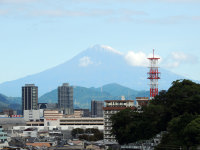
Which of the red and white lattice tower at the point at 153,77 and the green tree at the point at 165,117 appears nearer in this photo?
the green tree at the point at 165,117

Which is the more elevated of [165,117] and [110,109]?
[110,109]

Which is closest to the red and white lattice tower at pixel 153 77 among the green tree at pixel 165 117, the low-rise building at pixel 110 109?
the low-rise building at pixel 110 109

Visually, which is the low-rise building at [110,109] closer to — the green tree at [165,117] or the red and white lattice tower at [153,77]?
the red and white lattice tower at [153,77]

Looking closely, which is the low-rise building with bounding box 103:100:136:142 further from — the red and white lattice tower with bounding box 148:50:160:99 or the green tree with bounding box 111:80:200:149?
the green tree with bounding box 111:80:200:149

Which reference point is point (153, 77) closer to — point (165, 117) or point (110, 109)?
point (110, 109)

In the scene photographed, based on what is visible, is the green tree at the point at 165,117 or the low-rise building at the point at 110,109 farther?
the low-rise building at the point at 110,109

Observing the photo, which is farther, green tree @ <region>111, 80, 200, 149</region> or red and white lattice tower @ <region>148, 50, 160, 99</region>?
red and white lattice tower @ <region>148, 50, 160, 99</region>

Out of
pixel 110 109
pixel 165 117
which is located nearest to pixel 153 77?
pixel 110 109

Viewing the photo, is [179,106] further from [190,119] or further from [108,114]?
[108,114]

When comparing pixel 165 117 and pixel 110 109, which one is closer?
pixel 165 117

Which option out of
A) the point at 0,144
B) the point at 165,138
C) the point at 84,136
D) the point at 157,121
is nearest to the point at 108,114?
the point at 84,136

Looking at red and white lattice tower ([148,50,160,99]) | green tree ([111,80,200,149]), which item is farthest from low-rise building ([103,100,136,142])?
green tree ([111,80,200,149])

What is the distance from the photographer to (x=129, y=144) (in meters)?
95.8

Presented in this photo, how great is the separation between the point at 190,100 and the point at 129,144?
12802mm
